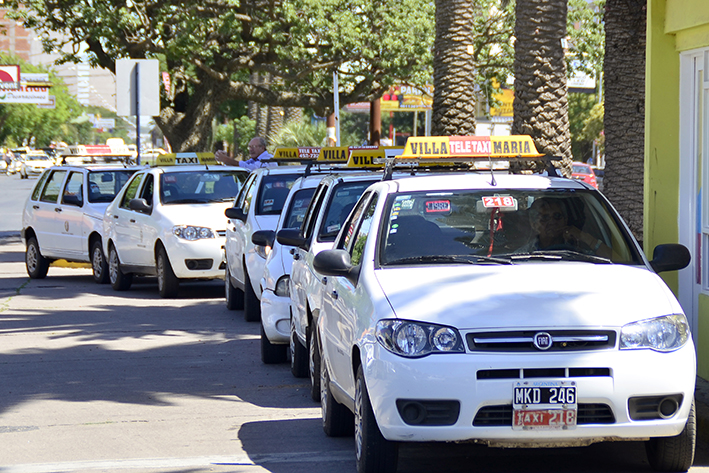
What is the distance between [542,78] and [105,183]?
27.3 ft

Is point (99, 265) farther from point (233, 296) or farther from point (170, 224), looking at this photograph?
point (233, 296)

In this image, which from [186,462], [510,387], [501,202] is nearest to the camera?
[510,387]

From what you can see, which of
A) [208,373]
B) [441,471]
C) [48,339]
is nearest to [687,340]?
[441,471]

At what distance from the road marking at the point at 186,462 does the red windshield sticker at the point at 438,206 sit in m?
1.57

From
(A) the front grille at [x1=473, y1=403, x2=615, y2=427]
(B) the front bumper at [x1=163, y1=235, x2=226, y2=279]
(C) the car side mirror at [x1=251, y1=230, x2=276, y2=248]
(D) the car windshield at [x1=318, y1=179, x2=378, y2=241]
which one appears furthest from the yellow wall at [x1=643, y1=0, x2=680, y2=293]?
(B) the front bumper at [x1=163, y1=235, x2=226, y2=279]

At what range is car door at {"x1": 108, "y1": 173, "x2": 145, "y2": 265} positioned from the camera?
49.0 ft

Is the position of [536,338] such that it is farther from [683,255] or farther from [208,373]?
[208,373]

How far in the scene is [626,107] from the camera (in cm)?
1059

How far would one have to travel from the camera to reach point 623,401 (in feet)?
16.3

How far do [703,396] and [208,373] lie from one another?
4.32m

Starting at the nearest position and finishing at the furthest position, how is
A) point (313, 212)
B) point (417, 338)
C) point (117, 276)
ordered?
point (417, 338) < point (313, 212) < point (117, 276)

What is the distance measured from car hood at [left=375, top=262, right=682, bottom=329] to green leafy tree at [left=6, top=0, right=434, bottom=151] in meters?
17.3

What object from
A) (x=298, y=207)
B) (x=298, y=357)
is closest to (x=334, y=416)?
(x=298, y=357)

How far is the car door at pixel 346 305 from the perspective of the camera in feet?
18.6
